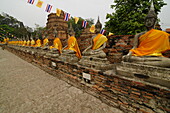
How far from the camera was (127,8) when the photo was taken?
27.7 ft

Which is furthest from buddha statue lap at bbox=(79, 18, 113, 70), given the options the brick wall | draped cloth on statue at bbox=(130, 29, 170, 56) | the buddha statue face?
the buddha statue face

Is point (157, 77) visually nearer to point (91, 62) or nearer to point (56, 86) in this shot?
point (91, 62)

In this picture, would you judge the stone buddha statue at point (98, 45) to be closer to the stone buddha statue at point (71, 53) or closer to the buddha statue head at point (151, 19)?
the stone buddha statue at point (71, 53)

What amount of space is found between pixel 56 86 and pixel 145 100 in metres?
2.72

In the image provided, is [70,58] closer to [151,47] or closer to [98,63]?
[98,63]

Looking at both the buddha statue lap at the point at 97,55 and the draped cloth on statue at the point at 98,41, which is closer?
the buddha statue lap at the point at 97,55

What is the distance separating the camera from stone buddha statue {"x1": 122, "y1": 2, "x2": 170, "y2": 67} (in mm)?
1618

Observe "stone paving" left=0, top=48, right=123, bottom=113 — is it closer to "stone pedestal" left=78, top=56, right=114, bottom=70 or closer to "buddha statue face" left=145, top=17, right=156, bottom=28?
"stone pedestal" left=78, top=56, right=114, bottom=70

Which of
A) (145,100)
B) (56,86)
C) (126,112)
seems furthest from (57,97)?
(145,100)

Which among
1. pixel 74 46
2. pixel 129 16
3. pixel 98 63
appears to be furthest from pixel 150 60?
pixel 129 16

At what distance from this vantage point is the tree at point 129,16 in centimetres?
759

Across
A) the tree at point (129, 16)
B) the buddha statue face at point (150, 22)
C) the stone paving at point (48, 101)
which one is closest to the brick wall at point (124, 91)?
the stone paving at point (48, 101)

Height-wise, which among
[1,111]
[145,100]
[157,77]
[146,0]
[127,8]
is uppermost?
[146,0]

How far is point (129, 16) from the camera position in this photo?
805 centimetres
